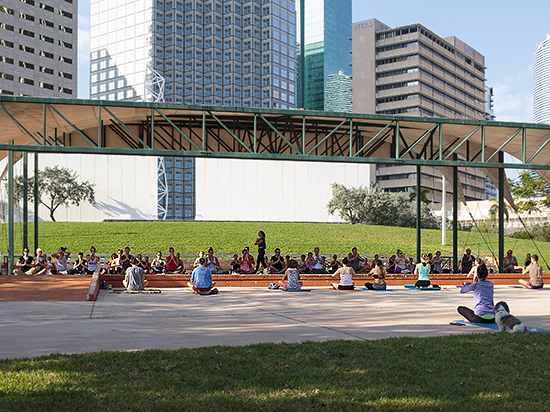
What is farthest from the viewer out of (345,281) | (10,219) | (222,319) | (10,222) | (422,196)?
(422,196)

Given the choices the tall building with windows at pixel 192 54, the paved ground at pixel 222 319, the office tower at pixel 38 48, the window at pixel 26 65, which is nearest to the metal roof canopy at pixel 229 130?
the paved ground at pixel 222 319

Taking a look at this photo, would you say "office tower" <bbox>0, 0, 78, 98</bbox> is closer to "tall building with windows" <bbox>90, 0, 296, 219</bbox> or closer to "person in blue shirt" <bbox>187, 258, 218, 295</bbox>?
"tall building with windows" <bbox>90, 0, 296, 219</bbox>

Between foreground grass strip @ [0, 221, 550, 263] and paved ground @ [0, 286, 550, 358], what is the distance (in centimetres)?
2481

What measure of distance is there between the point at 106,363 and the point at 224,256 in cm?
3057

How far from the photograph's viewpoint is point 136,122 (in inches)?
858

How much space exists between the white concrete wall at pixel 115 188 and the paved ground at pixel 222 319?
2467 inches

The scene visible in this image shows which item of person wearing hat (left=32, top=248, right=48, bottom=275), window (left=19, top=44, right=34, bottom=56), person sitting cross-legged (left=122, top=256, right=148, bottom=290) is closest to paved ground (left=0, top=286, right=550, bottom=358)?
person sitting cross-legged (left=122, top=256, right=148, bottom=290)

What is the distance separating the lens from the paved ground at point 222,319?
792 cm

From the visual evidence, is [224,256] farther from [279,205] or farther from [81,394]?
[279,205]

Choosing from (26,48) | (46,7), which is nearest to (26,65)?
(26,48)

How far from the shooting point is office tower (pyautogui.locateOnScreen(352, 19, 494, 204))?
395 feet

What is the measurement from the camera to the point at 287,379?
18.5ft

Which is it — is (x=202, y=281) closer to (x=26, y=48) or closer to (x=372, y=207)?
(x=372, y=207)

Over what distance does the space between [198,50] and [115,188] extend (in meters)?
60.5
